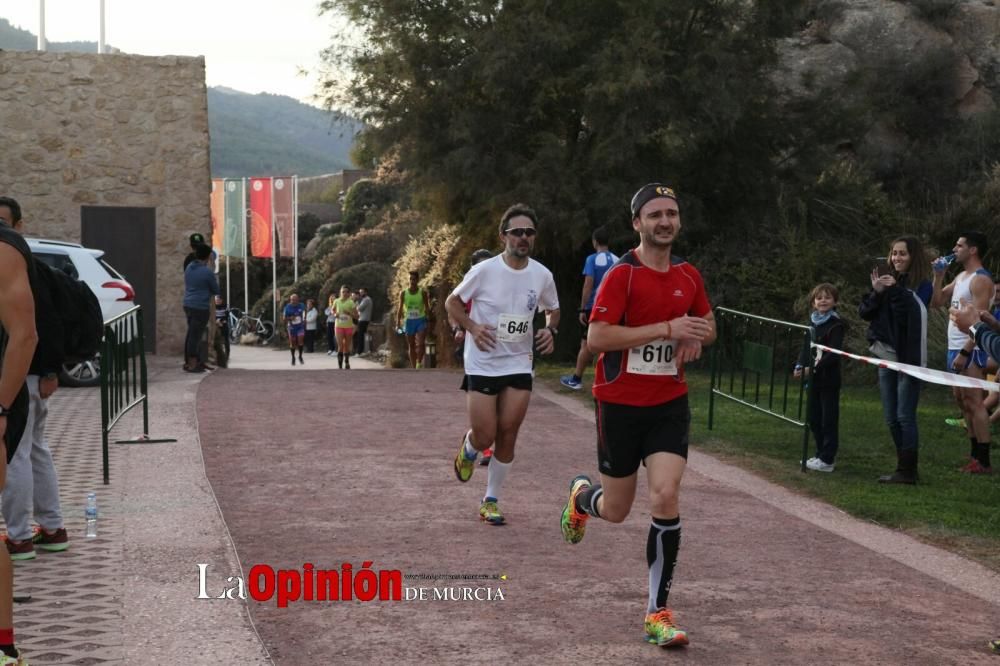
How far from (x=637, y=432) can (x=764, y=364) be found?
629 cm

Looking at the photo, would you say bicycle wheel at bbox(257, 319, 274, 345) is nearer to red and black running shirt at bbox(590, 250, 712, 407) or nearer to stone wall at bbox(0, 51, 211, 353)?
stone wall at bbox(0, 51, 211, 353)

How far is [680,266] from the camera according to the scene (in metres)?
6.34

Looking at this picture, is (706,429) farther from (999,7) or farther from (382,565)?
(999,7)

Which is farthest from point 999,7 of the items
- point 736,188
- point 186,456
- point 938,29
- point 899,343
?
point 186,456

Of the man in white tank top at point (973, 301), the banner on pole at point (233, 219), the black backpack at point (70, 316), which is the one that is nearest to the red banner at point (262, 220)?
the banner on pole at point (233, 219)

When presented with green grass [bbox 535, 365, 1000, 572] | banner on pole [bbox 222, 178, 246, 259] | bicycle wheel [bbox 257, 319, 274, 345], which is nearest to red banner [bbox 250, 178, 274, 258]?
banner on pole [bbox 222, 178, 246, 259]

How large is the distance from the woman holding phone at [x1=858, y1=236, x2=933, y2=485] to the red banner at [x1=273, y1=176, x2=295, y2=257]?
4380 cm

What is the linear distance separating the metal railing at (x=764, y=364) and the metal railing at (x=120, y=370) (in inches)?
207

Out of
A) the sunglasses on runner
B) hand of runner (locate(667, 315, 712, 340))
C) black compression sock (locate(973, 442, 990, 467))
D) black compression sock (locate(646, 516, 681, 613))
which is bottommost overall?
black compression sock (locate(973, 442, 990, 467))

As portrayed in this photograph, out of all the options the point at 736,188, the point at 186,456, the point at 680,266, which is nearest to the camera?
the point at 680,266

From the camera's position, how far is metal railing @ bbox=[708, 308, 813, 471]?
461 inches

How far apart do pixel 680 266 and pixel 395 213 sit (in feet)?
146

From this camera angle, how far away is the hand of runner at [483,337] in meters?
8.59

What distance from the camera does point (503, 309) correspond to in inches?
343
